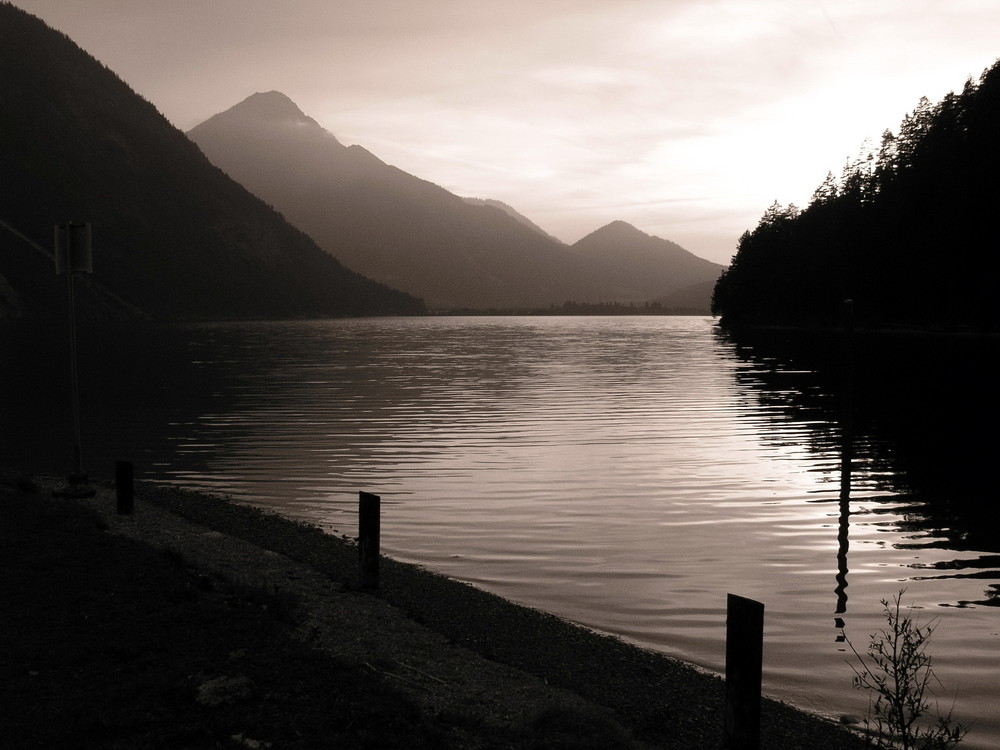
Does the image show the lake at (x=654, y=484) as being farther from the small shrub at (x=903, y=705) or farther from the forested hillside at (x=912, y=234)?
the forested hillside at (x=912, y=234)

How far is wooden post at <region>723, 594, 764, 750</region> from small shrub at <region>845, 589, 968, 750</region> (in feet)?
3.19

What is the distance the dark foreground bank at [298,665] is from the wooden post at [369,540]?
28 cm

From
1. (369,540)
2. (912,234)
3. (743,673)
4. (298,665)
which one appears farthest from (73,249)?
(912,234)

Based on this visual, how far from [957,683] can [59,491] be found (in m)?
15.2

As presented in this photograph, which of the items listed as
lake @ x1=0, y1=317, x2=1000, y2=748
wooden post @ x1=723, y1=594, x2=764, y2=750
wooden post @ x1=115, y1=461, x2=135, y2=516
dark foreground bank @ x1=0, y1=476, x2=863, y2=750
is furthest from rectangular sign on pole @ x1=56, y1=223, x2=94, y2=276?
wooden post @ x1=723, y1=594, x2=764, y2=750

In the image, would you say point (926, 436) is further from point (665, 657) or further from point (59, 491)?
point (59, 491)

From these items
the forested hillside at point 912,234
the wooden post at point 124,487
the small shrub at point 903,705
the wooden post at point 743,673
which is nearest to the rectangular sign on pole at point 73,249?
the wooden post at point 124,487

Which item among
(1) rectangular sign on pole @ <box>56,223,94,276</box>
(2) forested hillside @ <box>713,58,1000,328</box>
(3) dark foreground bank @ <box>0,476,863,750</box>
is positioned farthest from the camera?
(2) forested hillside @ <box>713,58,1000,328</box>

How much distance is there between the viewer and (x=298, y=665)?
7605 mm

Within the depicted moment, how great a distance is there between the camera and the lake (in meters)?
11.4

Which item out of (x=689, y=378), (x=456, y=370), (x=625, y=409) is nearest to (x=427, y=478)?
(x=625, y=409)

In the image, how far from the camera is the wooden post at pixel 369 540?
1056 centimetres

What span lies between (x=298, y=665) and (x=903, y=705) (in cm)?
576

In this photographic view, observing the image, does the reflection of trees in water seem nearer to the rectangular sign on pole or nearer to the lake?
the lake
